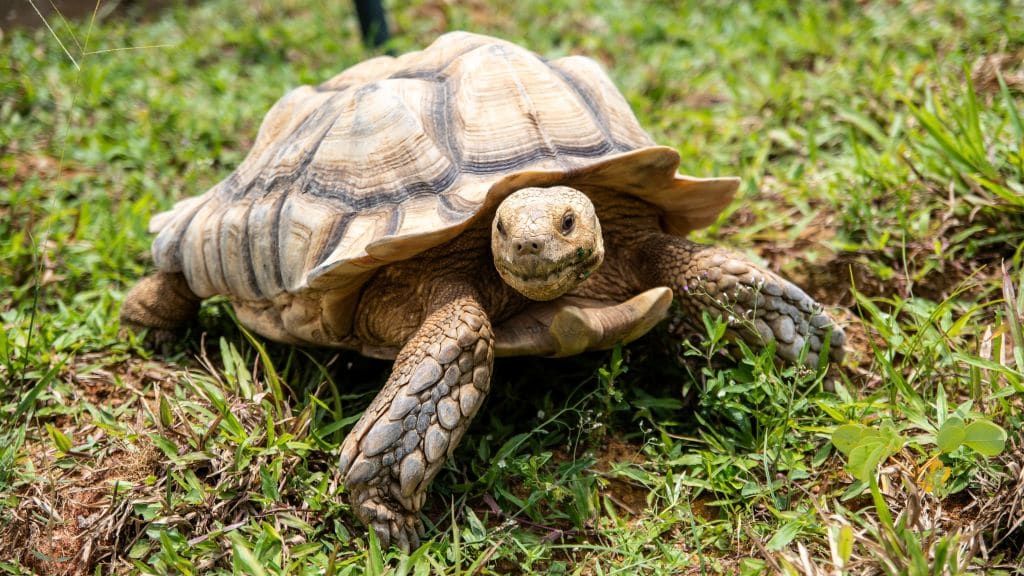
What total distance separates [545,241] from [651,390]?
849 millimetres

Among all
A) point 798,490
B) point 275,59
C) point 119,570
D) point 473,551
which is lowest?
point 798,490

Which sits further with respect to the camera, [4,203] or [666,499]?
[4,203]

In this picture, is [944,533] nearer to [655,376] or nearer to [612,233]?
[655,376]

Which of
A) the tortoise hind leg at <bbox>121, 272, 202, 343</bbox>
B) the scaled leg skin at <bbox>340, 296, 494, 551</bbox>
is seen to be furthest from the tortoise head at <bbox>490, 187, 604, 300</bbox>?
the tortoise hind leg at <bbox>121, 272, 202, 343</bbox>

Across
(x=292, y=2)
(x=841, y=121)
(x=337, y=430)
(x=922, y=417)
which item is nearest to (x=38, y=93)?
(x=292, y=2)

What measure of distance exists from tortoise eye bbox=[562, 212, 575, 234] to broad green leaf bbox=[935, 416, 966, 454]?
110cm

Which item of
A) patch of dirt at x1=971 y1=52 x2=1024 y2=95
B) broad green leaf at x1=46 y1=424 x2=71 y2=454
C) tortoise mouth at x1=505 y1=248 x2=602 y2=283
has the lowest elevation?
patch of dirt at x1=971 y1=52 x2=1024 y2=95

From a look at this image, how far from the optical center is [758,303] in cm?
253

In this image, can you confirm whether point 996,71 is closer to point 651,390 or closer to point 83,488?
point 651,390

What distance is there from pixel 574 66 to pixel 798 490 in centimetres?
165

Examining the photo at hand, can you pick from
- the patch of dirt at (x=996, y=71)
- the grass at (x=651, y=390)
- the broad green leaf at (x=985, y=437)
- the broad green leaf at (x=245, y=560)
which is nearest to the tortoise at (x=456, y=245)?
the grass at (x=651, y=390)

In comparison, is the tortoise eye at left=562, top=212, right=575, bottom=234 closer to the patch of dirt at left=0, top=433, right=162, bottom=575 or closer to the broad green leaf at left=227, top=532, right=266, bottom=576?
the broad green leaf at left=227, top=532, right=266, bottom=576

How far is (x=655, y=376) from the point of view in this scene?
2.81m

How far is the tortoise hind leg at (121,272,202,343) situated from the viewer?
312 centimetres
